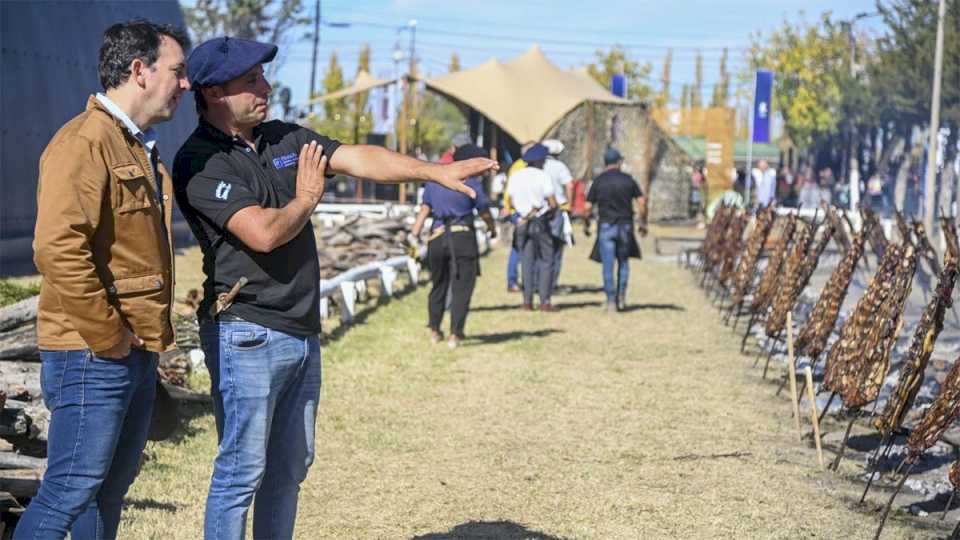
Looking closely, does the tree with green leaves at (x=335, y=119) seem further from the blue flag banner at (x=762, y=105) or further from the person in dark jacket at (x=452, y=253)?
the person in dark jacket at (x=452, y=253)

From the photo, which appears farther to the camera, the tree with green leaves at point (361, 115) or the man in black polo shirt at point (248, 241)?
the tree with green leaves at point (361, 115)

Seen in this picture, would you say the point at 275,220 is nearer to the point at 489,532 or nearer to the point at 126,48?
the point at 126,48

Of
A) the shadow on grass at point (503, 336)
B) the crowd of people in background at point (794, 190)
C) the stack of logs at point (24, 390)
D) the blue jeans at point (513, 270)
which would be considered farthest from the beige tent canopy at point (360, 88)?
the stack of logs at point (24, 390)

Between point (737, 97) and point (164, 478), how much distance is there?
66429mm

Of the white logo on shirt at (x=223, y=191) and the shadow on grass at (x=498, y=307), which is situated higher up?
the white logo on shirt at (x=223, y=191)

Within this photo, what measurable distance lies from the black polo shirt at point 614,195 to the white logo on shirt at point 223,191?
1219 cm

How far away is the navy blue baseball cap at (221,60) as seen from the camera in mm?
4555

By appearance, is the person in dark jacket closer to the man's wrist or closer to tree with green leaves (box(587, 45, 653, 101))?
the man's wrist

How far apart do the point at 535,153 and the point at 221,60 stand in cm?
1171

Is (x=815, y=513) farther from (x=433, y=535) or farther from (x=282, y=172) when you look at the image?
A: (x=282, y=172)

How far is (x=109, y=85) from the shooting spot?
4402 millimetres

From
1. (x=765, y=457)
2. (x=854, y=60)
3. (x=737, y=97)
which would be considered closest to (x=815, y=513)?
(x=765, y=457)

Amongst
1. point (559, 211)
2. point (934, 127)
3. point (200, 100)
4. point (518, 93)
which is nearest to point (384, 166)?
point (200, 100)

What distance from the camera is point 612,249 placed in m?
16.7
